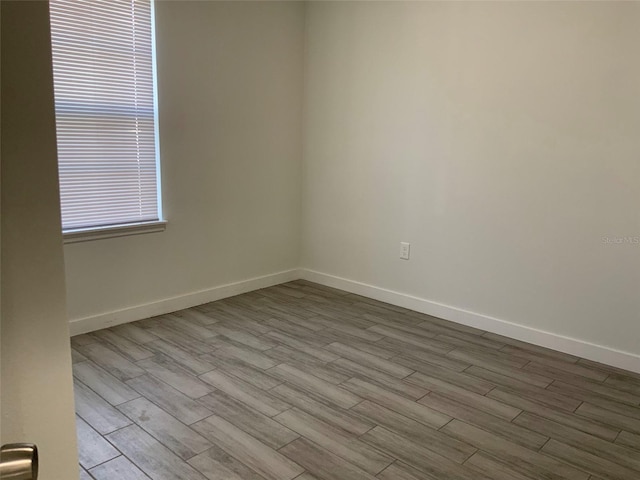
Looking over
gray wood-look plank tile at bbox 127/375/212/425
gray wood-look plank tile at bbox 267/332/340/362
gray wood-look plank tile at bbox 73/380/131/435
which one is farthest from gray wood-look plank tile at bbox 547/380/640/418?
gray wood-look plank tile at bbox 73/380/131/435

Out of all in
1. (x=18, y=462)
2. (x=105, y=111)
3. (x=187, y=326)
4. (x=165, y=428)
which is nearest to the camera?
(x=18, y=462)

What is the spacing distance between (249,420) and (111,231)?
5.15 feet

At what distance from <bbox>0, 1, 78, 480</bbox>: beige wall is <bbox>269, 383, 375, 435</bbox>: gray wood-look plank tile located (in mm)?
1585

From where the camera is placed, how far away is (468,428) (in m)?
2.21

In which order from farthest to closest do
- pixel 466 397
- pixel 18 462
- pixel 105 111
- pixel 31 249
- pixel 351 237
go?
1. pixel 351 237
2. pixel 105 111
3. pixel 466 397
4. pixel 31 249
5. pixel 18 462

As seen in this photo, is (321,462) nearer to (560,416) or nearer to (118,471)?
(118,471)

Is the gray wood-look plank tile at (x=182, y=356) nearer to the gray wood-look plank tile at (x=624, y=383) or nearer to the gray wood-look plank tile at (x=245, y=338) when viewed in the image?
the gray wood-look plank tile at (x=245, y=338)

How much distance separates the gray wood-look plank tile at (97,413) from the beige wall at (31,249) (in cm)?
150

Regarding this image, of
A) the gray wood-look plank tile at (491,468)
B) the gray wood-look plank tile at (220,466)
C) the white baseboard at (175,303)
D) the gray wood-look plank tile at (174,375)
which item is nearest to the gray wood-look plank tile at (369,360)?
the gray wood-look plank tile at (491,468)

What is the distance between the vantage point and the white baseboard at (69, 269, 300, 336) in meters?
3.10

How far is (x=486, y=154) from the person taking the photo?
319cm

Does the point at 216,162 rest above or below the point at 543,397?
above

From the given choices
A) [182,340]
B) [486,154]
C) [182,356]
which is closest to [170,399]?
[182,356]

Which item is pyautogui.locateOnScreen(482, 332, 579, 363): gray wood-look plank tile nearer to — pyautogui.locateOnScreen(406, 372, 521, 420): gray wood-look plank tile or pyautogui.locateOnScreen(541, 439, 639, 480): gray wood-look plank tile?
pyautogui.locateOnScreen(406, 372, 521, 420): gray wood-look plank tile
